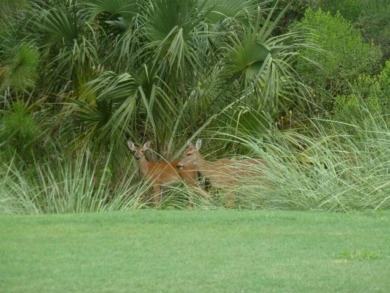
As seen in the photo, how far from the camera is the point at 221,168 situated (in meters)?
14.6

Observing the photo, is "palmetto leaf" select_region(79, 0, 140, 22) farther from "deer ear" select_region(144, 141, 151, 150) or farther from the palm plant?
"deer ear" select_region(144, 141, 151, 150)

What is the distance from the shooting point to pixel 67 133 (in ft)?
53.1

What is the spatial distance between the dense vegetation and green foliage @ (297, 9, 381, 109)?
1223 millimetres

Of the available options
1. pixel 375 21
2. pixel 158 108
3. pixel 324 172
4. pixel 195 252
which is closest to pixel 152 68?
pixel 158 108

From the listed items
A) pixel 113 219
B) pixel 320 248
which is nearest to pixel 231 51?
pixel 113 219

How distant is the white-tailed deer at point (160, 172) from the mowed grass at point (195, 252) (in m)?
3.79

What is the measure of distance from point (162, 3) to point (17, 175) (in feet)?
11.5

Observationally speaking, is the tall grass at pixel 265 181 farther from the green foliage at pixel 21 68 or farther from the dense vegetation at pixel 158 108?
the green foliage at pixel 21 68

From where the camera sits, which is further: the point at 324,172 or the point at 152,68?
the point at 152,68

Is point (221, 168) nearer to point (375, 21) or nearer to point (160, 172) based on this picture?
point (160, 172)

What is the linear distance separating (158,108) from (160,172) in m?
1.08

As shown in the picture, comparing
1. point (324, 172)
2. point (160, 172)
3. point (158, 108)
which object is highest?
point (158, 108)

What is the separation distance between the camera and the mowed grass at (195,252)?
7.09 meters

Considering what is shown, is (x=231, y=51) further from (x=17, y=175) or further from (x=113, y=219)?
(x=113, y=219)
